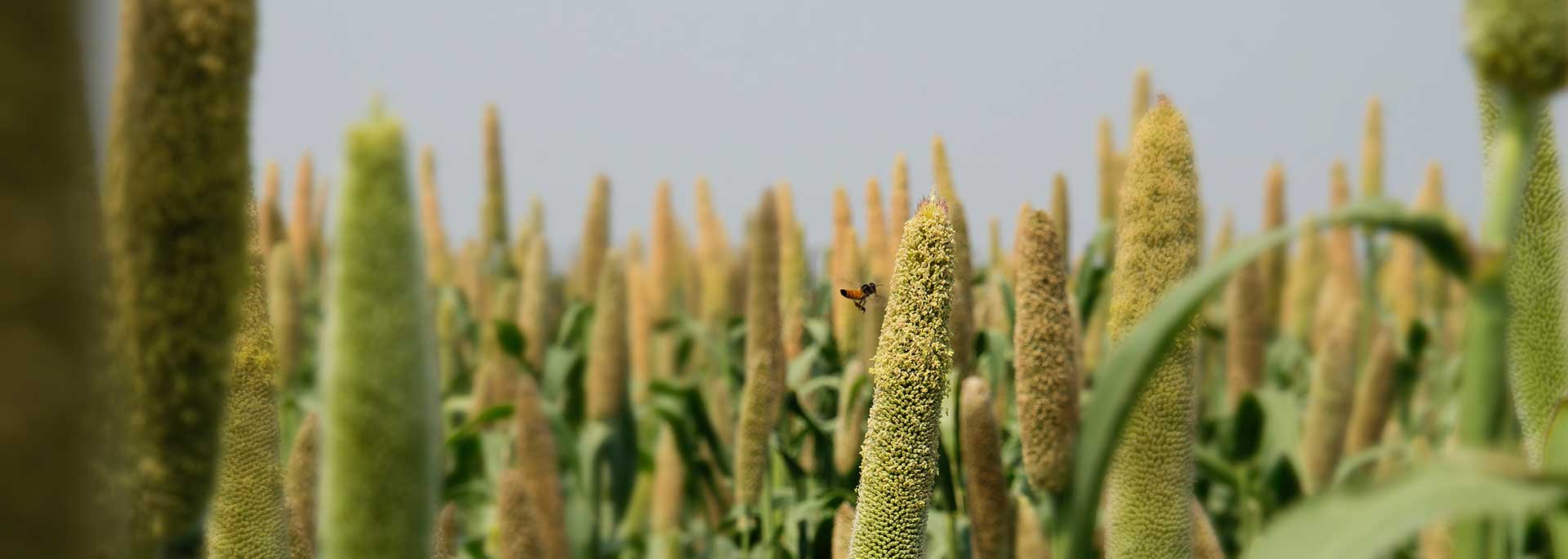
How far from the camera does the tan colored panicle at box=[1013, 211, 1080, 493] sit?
2287 millimetres

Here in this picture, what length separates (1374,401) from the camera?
5602 mm

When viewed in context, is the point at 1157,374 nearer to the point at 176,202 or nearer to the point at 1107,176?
the point at 176,202

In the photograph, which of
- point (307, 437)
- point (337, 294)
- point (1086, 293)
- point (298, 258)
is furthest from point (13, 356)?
point (298, 258)

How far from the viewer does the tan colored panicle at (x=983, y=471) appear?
2.55 m

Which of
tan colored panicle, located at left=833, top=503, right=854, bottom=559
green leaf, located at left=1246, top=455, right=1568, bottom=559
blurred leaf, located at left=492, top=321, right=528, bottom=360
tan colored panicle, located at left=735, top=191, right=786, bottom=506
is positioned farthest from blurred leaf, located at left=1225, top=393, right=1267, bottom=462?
green leaf, located at left=1246, top=455, right=1568, bottom=559

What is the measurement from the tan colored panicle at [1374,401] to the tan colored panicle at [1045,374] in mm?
3443

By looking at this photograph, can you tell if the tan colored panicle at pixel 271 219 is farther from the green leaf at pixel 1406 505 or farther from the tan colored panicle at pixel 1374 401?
the green leaf at pixel 1406 505

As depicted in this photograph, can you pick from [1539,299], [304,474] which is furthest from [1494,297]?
[304,474]

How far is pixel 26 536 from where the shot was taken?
2.36ft

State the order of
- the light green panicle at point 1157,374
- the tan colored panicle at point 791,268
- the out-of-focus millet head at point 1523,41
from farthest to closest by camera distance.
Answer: the tan colored panicle at point 791,268
the light green panicle at point 1157,374
the out-of-focus millet head at point 1523,41

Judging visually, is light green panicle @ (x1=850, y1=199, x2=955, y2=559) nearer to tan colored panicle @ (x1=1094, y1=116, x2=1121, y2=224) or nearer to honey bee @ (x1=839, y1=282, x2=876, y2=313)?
honey bee @ (x1=839, y1=282, x2=876, y2=313)

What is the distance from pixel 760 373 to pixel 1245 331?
11.0 ft

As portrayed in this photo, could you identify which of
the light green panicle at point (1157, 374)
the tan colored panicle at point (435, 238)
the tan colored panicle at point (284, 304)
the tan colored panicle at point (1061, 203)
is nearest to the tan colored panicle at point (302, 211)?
the tan colored panicle at point (435, 238)

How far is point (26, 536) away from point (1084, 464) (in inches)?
33.5
